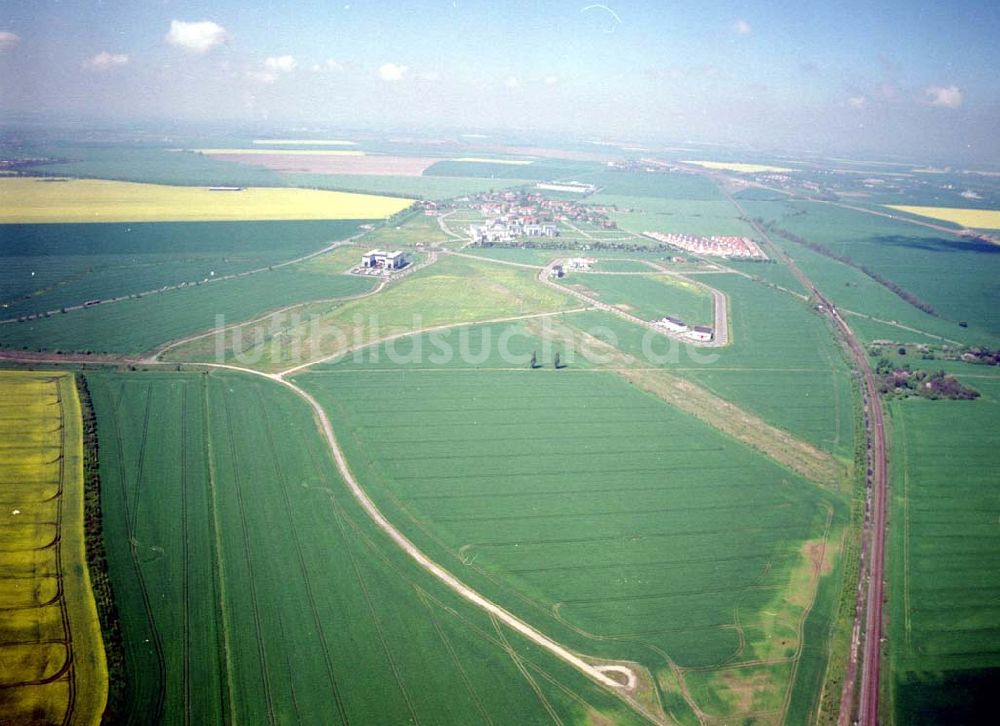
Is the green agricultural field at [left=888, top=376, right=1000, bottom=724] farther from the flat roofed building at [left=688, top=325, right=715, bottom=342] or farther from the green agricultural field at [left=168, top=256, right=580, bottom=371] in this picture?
the green agricultural field at [left=168, top=256, right=580, bottom=371]

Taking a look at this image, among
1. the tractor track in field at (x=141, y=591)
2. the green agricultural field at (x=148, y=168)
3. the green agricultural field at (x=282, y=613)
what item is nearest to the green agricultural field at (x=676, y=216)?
the green agricultural field at (x=148, y=168)

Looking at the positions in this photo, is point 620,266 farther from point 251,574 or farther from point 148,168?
point 148,168

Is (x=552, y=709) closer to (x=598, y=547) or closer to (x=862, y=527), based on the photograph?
(x=598, y=547)

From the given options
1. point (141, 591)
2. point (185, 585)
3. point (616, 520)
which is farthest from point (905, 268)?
point (141, 591)

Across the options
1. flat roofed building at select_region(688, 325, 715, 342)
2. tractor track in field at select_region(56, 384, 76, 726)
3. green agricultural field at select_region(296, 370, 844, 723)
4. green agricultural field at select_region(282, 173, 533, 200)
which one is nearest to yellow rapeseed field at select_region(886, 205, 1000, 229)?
green agricultural field at select_region(282, 173, 533, 200)

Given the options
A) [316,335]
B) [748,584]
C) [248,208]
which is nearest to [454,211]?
[248,208]

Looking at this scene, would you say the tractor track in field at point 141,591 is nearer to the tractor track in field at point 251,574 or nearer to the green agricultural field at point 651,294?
the tractor track in field at point 251,574
